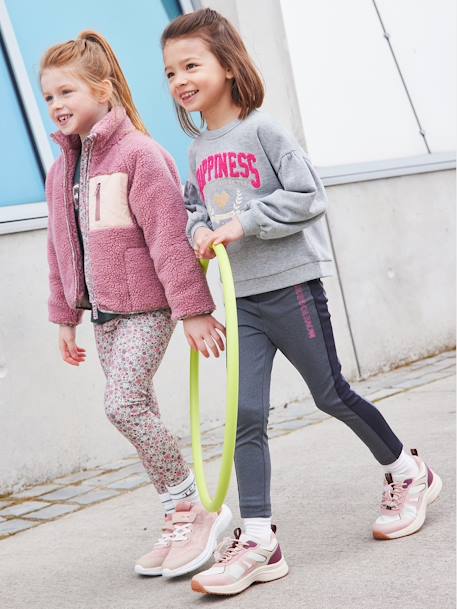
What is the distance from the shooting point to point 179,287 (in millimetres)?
3334

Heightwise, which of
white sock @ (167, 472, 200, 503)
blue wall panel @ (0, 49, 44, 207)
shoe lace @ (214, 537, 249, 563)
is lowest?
shoe lace @ (214, 537, 249, 563)

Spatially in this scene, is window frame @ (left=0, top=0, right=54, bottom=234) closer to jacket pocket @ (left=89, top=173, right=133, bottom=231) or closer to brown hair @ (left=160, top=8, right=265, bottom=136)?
jacket pocket @ (left=89, top=173, right=133, bottom=231)

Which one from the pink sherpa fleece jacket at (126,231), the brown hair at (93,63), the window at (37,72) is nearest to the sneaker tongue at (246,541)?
the pink sherpa fleece jacket at (126,231)

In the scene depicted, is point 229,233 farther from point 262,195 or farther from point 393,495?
point 393,495

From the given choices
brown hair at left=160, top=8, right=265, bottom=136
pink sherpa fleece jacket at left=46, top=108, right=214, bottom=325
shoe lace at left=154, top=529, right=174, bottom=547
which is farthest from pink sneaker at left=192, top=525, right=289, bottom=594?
brown hair at left=160, top=8, right=265, bottom=136

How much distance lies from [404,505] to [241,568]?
2.03 feet

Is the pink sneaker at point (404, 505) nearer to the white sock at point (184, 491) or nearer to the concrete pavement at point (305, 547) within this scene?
the concrete pavement at point (305, 547)

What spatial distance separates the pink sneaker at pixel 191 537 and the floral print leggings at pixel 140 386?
114 millimetres

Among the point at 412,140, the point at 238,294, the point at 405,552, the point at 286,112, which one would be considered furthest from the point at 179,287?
the point at 412,140

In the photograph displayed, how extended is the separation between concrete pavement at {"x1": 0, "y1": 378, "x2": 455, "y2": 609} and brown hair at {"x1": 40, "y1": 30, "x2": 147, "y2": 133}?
1.48 m

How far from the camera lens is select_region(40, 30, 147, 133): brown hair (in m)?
3.53

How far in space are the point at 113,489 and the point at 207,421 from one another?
3.39ft

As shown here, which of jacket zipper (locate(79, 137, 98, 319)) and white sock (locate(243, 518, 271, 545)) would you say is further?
jacket zipper (locate(79, 137, 98, 319))

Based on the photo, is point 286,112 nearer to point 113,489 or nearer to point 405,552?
point 113,489
